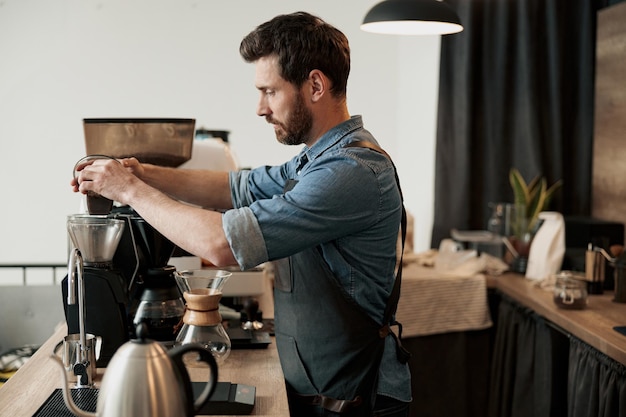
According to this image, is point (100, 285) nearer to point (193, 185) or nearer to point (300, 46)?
point (193, 185)

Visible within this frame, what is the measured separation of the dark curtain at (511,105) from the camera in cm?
427

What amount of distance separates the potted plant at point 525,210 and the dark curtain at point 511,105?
0.93ft

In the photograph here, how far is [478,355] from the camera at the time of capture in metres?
3.82

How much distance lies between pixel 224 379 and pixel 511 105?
2946 mm

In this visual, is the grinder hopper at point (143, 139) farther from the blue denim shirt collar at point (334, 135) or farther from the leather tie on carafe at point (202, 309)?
the leather tie on carafe at point (202, 309)

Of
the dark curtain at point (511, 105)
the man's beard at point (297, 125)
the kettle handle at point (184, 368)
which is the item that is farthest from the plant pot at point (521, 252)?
the kettle handle at point (184, 368)

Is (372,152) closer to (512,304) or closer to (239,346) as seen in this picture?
(239,346)

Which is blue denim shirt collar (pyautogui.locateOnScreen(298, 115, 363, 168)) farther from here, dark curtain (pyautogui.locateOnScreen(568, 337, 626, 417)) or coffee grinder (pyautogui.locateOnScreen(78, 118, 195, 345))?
dark curtain (pyautogui.locateOnScreen(568, 337, 626, 417))

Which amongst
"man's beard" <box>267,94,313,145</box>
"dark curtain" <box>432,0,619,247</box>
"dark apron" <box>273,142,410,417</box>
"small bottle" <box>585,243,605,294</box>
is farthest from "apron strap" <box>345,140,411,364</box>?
"dark curtain" <box>432,0,619,247</box>

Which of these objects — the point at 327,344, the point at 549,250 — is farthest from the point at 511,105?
the point at 327,344

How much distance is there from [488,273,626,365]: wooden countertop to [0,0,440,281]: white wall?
1010mm

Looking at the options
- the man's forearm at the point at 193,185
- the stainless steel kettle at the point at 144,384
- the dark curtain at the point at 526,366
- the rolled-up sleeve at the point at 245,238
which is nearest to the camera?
the stainless steel kettle at the point at 144,384

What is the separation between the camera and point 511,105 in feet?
14.3

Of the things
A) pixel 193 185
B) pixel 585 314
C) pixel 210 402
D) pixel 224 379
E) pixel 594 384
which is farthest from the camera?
pixel 585 314
